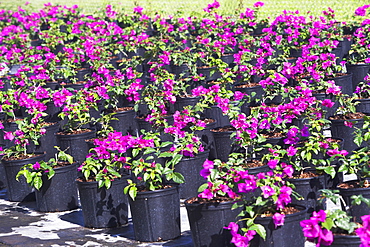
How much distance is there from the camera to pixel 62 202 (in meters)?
5.27

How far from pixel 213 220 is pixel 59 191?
195cm

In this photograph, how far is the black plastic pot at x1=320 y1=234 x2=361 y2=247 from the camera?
2.98m

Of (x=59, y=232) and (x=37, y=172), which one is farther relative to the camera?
(x=37, y=172)

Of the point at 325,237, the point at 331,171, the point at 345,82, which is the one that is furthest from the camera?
the point at 345,82

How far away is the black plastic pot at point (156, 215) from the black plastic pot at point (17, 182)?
5.56 ft

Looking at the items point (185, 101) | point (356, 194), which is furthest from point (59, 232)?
point (185, 101)

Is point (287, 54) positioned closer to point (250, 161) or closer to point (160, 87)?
point (160, 87)

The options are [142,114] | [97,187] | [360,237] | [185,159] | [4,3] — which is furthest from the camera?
[4,3]

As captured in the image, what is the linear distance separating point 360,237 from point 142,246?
71.1 inches

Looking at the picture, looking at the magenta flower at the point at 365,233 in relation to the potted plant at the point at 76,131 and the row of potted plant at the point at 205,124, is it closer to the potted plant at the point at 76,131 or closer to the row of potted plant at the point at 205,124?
the row of potted plant at the point at 205,124

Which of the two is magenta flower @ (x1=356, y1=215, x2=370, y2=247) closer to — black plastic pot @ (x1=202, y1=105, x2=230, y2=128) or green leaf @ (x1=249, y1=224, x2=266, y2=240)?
green leaf @ (x1=249, y1=224, x2=266, y2=240)

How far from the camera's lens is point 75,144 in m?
6.18

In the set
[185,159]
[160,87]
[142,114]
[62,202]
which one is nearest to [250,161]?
[185,159]

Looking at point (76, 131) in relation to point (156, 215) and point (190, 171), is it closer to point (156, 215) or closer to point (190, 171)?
point (190, 171)
